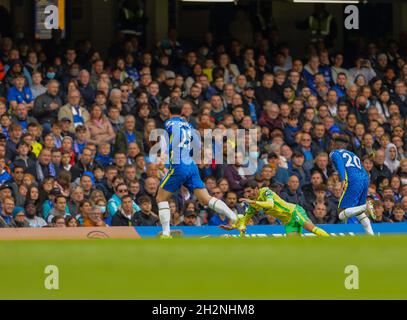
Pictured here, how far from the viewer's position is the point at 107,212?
2248cm

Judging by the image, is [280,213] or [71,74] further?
[71,74]

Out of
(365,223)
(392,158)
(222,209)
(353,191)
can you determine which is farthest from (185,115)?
(222,209)

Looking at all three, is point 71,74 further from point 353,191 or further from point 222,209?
point 353,191

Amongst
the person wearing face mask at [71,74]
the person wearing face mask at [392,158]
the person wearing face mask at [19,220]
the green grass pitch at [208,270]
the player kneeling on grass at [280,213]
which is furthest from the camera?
the person wearing face mask at [392,158]

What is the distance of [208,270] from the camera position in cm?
1634

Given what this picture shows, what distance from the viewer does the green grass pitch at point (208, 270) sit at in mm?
16344

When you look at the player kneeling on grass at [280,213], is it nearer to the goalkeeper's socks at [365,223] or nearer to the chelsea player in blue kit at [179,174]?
the chelsea player in blue kit at [179,174]

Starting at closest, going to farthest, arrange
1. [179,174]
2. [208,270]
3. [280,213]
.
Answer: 1. [208,270]
2. [179,174]
3. [280,213]

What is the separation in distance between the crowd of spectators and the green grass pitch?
542 centimetres

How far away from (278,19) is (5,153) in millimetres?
7147

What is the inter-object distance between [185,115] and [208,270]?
333 inches

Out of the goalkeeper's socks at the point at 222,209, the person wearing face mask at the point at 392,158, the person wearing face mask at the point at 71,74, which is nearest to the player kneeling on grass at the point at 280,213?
the goalkeeper's socks at the point at 222,209

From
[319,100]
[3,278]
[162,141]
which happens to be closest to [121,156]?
[162,141]

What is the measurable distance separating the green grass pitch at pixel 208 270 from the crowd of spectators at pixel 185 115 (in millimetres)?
5417
